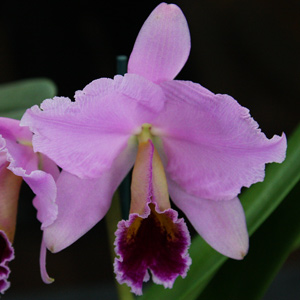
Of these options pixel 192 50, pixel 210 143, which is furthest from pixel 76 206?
pixel 192 50

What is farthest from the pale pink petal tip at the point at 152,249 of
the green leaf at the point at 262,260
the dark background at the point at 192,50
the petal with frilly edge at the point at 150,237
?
the dark background at the point at 192,50

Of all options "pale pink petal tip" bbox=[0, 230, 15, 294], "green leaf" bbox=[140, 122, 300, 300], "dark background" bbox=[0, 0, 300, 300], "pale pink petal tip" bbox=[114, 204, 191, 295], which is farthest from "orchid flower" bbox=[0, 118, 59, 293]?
"dark background" bbox=[0, 0, 300, 300]

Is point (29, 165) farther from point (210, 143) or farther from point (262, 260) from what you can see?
point (262, 260)

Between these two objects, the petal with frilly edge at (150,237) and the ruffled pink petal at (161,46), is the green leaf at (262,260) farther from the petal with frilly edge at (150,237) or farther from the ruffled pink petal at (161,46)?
the ruffled pink petal at (161,46)

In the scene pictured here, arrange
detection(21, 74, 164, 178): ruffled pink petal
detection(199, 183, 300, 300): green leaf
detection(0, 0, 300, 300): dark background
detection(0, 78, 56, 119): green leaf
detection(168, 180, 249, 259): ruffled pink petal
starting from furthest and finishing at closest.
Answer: detection(0, 0, 300, 300): dark background, detection(0, 78, 56, 119): green leaf, detection(199, 183, 300, 300): green leaf, detection(168, 180, 249, 259): ruffled pink petal, detection(21, 74, 164, 178): ruffled pink petal

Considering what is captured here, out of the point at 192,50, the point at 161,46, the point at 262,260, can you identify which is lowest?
the point at 192,50

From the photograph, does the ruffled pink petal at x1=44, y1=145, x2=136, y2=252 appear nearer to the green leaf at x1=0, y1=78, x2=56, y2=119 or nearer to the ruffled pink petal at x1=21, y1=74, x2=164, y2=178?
the ruffled pink petal at x1=21, y1=74, x2=164, y2=178

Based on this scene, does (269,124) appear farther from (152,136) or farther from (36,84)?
(152,136)
